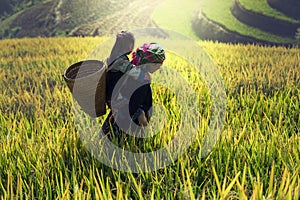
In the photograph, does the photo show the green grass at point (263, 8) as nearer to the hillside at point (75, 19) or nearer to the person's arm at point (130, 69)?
the hillside at point (75, 19)

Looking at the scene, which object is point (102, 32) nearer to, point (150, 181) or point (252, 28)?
point (252, 28)

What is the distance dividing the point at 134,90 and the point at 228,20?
47.5 feet

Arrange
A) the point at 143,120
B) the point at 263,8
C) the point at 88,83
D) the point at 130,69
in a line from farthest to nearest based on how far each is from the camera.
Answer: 1. the point at 263,8
2. the point at 143,120
3. the point at 130,69
4. the point at 88,83

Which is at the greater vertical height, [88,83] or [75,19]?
[88,83]

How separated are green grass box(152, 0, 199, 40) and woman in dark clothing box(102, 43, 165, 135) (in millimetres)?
14501

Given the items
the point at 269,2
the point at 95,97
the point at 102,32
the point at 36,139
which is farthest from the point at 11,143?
the point at 102,32

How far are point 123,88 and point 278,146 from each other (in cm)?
97

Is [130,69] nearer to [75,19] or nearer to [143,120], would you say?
[143,120]

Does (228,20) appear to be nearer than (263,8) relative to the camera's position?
No

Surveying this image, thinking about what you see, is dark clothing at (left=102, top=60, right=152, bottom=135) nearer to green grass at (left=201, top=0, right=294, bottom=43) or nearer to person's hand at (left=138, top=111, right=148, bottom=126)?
person's hand at (left=138, top=111, right=148, bottom=126)

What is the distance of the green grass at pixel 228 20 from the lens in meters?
13.5

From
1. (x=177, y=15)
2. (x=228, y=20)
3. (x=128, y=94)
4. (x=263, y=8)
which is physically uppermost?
(x=128, y=94)

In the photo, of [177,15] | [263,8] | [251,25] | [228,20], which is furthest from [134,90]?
[177,15]

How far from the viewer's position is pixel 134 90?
2.00 m
